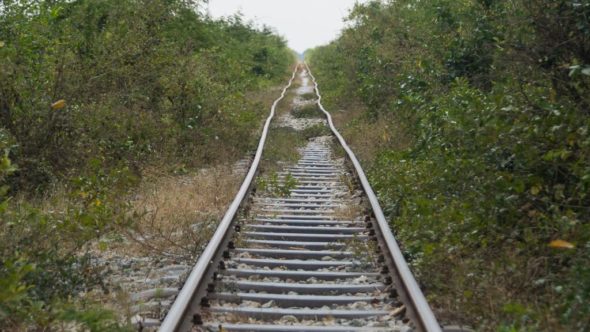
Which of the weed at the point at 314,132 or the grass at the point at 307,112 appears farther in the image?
the grass at the point at 307,112

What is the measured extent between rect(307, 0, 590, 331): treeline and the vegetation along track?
26 centimetres

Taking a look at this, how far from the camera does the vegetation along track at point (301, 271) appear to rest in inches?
193

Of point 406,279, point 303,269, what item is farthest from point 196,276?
point 406,279

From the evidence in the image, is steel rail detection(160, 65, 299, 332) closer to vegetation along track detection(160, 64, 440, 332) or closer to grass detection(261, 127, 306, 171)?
vegetation along track detection(160, 64, 440, 332)

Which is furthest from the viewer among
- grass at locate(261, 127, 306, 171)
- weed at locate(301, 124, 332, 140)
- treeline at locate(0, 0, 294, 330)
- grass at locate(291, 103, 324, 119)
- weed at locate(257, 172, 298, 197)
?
grass at locate(291, 103, 324, 119)

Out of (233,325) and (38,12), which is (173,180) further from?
(233,325)

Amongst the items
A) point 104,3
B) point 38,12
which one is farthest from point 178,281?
point 104,3

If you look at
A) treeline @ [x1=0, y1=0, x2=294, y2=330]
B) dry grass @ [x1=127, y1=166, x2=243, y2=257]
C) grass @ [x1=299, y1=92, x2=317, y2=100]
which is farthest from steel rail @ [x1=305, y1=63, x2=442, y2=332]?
grass @ [x1=299, y1=92, x2=317, y2=100]

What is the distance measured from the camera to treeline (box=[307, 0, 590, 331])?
4906 mm

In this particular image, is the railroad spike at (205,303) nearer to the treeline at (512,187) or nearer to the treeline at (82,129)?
the treeline at (82,129)

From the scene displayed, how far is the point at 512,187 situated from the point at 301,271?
1.88m

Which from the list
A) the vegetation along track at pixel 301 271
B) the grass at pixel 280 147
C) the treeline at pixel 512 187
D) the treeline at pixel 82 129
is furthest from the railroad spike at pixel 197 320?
the grass at pixel 280 147

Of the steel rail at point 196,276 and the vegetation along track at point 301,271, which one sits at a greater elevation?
the steel rail at point 196,276

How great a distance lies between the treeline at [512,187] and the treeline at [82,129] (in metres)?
2.55
